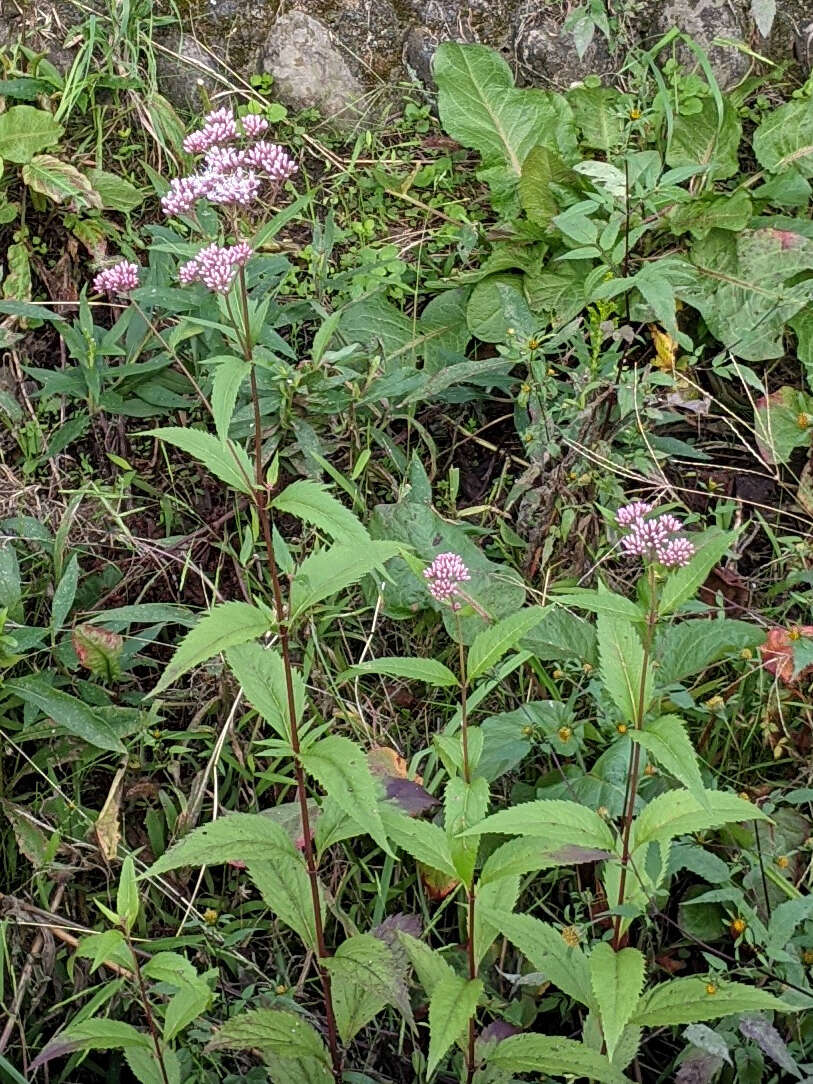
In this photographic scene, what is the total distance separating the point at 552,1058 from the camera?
1.83 metres

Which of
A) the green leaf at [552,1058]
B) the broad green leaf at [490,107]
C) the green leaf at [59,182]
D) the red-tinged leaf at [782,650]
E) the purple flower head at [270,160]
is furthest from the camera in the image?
the broad green leaf at [490,107]

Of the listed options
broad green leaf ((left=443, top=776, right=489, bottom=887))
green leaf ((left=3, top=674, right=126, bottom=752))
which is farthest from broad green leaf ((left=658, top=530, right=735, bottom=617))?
green leaf ((left=3, top=674, right=126, bottom=752))

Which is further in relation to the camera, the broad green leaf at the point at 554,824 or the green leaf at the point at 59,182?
the green leaf at the point at 59,182

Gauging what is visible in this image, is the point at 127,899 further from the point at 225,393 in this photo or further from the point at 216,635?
the point at 225,393

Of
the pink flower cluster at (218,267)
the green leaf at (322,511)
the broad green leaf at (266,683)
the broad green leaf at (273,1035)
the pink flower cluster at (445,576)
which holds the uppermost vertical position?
the pink flower cluster at (218,267)

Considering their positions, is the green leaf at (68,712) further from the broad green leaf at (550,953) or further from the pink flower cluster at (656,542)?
the pink flower cluster at (656,542)

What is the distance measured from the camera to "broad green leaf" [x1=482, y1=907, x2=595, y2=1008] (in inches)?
73.2

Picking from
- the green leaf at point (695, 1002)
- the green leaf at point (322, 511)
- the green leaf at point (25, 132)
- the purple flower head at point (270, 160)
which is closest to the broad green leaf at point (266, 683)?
the green leaf at point (322, 511)

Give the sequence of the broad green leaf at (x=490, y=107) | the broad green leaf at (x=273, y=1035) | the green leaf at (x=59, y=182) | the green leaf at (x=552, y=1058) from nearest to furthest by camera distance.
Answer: the green leaf at (x=552, y=1058), the broad green leaf at (x=273, y=1035), the green leaf at (x=59, y=182), the broad green leaf at (x=490, y=107)

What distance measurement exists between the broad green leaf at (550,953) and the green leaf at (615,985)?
0.40 ft

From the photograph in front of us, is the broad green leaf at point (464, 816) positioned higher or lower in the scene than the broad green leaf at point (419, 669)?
lower

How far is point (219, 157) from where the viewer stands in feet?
6.44

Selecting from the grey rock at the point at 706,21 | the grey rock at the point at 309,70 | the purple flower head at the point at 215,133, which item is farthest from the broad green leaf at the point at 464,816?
the grey rock at the point at 706,21

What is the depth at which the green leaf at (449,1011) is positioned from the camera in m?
1.68
